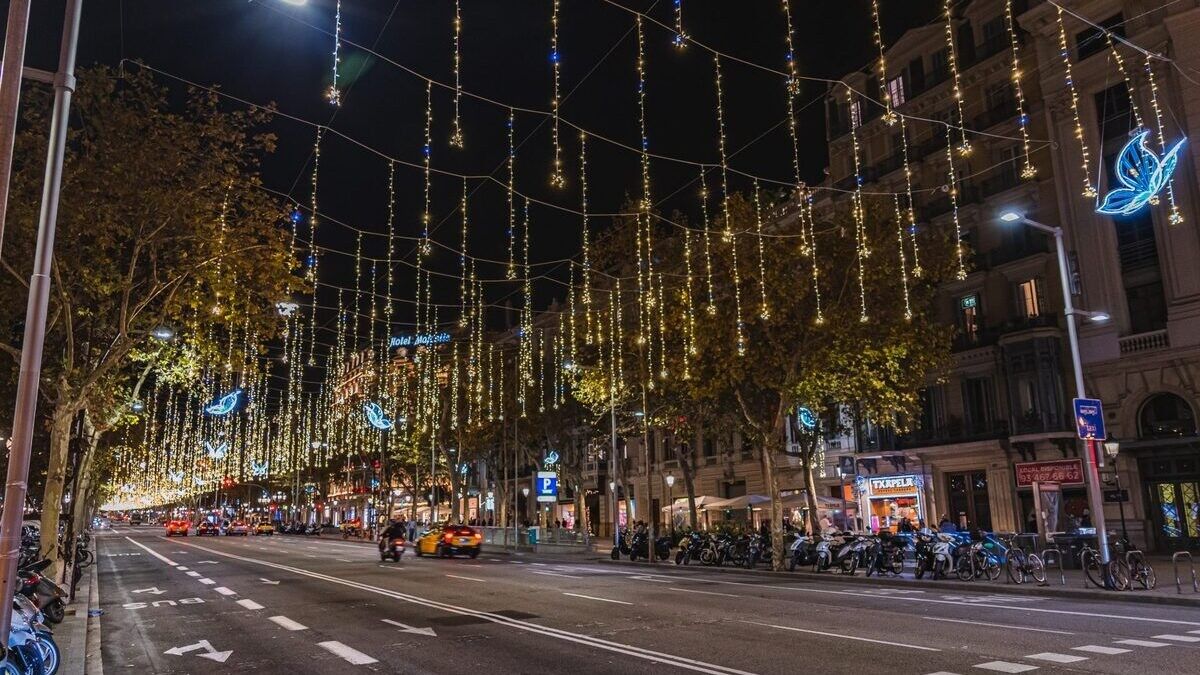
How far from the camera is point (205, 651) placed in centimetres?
1185

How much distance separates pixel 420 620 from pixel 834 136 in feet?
119

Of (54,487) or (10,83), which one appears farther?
(54,487)

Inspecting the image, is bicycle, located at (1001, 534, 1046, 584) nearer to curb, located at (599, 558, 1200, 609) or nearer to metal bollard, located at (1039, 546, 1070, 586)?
metal bollard, located at (1039, 546, 1070, 586)

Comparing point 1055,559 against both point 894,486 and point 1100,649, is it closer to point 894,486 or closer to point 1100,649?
point 894,486

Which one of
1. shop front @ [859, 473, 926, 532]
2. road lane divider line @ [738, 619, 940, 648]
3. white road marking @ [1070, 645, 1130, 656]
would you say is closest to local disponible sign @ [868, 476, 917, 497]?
shop front @ [859, 473, 926, 532]

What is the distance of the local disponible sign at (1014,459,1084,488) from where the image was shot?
31.0 m

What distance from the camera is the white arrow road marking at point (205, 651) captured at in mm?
11266

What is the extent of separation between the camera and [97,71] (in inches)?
643

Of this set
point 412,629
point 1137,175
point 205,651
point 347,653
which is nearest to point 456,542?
point 412,629

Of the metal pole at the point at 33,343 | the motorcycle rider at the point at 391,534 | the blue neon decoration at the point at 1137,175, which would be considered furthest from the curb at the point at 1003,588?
the metal pole at the point at 33,343

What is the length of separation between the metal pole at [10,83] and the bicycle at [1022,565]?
2184cm

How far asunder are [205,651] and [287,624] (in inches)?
94.2

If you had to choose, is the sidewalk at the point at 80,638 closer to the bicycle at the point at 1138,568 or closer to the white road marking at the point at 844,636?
the white road marking at the point at 844,636

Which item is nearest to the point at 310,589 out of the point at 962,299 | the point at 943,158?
the point at 962,299
